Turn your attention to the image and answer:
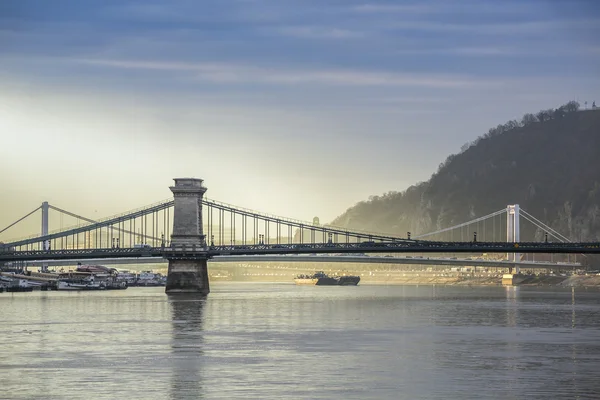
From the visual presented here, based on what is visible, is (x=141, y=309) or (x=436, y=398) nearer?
(x=436, y=398)

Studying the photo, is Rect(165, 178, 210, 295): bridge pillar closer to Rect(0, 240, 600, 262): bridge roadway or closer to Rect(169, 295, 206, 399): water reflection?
Rect(0, 240, 600, 262): bridge roadway

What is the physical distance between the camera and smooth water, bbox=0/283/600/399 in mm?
42666

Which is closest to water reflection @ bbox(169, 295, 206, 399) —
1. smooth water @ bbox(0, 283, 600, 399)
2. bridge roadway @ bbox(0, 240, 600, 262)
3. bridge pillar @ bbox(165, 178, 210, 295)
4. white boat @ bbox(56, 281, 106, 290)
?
smooth water @ bbox(0, 283, 600, 399)

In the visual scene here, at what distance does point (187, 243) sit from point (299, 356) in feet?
302

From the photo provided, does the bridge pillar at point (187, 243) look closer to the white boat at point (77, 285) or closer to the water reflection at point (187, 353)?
the white boat at point (77, 285)

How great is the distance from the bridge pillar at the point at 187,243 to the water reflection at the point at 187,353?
44113 millimetres

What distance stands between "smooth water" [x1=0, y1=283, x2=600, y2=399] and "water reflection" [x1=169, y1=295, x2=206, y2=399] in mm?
78

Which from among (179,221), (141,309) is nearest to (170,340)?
(141,309)

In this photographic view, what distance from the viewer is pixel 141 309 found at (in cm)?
10400

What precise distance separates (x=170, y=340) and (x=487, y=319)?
28.6m

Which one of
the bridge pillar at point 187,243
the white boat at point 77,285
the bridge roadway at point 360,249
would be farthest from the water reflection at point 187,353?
the white boat at point 77,285

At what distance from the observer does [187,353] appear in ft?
185

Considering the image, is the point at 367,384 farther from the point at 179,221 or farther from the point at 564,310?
the point at 179,221

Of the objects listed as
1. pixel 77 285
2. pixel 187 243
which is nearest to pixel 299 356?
pixel 187 243
